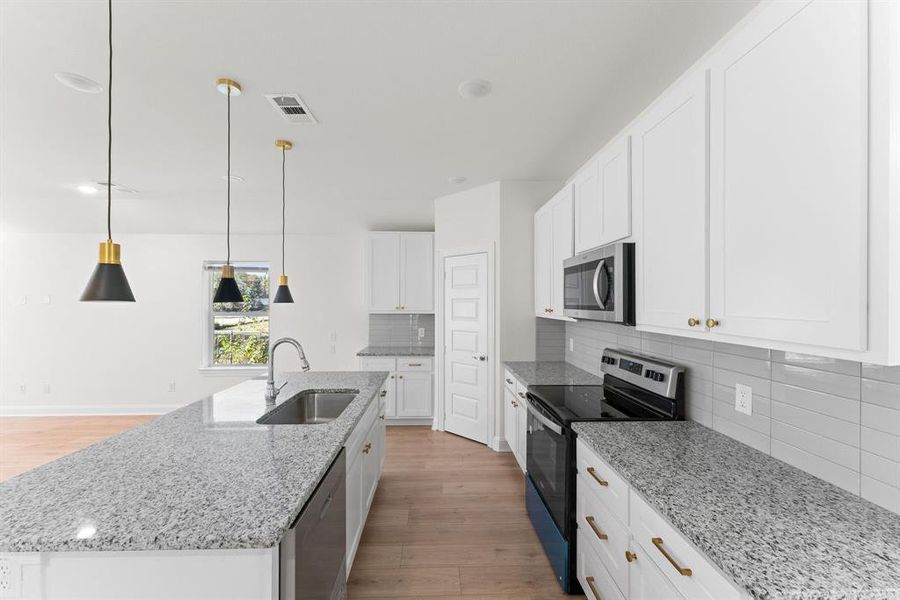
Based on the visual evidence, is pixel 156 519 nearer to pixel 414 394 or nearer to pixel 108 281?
pixel 108 281

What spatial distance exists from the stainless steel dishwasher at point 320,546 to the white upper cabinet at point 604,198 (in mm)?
1728

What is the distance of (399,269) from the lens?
4.99 m

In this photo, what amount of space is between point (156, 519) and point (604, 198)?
2.26 metres

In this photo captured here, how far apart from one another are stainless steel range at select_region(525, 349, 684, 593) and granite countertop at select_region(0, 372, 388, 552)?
1050 mm

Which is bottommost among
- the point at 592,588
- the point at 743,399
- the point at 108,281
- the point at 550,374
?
the point at 592,588

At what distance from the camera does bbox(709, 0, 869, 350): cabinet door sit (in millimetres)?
852

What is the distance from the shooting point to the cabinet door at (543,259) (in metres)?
3.16

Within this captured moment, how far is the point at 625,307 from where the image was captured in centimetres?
182

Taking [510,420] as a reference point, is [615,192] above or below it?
above

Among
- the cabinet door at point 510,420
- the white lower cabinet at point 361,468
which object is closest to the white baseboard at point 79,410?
the white lower cabinet at point 361,468

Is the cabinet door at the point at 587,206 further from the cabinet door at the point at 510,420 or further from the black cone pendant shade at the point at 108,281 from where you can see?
the black cone pendant shade at the point at 108,281

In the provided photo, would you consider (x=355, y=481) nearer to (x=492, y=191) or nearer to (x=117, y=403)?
(x=492, y=191)

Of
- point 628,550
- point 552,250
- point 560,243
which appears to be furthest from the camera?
point 552,250

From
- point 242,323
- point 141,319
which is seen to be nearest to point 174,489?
point 242,323
